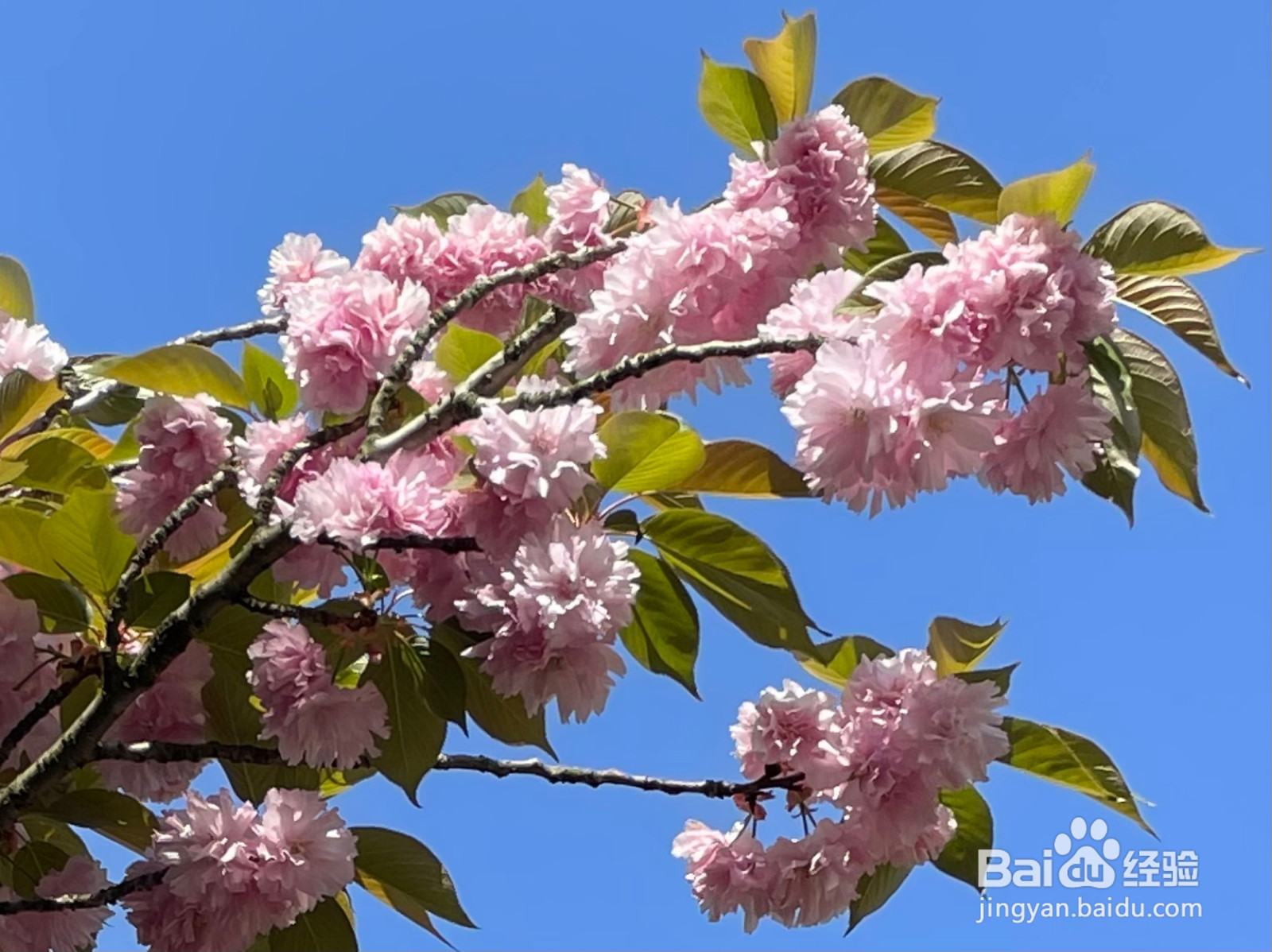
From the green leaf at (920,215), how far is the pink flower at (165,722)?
2.61 ft

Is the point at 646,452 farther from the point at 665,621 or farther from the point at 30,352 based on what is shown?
the point at 30,352

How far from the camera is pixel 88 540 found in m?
1.05

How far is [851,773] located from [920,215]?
0.55m

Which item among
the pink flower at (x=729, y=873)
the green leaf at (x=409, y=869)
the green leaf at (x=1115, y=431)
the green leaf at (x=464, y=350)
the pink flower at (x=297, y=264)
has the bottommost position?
the green leaf at (x=409, y=869)

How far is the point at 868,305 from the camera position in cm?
95

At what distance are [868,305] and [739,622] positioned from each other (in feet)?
1.00

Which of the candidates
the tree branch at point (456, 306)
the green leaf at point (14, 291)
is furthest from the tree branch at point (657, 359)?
the green leaf at point (14, 291)

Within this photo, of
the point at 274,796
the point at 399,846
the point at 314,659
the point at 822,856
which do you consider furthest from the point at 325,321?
the point at 822,856

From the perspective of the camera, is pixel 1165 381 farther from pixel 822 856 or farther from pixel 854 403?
pixel 822 856

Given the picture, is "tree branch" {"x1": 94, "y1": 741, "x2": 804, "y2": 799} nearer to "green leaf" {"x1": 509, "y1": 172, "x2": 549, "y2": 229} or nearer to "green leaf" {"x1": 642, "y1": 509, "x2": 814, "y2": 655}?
"green leaf" {"x1": 642, "y1": 509, "x2": 814, "y2": 655}

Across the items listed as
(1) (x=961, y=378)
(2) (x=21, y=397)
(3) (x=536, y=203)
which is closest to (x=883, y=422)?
(1) (x=961, y=378)

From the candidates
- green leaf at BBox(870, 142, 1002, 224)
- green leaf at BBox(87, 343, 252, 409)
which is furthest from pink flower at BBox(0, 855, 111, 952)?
green leaf at BBox(870, 142, 1002, 224)

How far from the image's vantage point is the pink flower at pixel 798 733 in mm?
1084

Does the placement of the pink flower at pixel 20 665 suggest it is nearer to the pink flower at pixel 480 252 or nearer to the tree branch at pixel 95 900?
the tree branch at pixel 95 900
